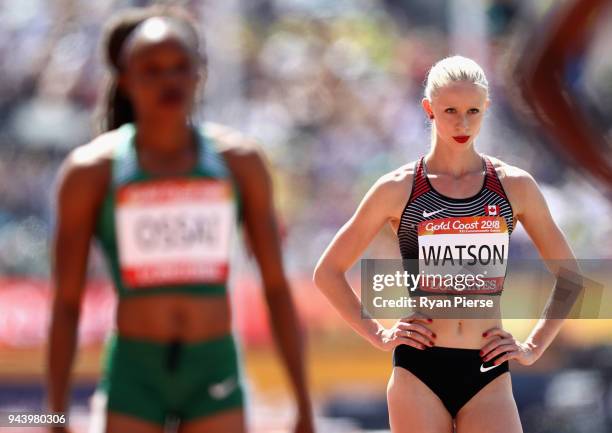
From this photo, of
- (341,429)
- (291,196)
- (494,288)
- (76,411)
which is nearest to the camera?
(494,288)

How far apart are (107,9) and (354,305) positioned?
37.0ft

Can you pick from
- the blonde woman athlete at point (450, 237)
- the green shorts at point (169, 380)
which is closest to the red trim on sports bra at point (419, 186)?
the blonde woman athlete at point (450, 237)

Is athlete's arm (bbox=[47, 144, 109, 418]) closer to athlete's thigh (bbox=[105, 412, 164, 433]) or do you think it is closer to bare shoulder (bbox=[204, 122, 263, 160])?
athlete's thigh (bbox=[105, 412, 164, 433])

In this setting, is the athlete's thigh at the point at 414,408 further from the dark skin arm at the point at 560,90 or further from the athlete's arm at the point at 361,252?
the dark skin arm at the point at 560,90

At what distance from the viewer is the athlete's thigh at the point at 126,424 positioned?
10.8 feet

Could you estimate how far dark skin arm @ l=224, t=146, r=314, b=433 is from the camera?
11.3 feet

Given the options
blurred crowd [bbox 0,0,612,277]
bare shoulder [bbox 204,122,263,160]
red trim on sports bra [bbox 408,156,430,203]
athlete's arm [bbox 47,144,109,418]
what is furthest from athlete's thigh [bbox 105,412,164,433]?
blurred crowd [bbox 0,0,612,277]

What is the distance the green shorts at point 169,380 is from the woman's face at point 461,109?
3.03 feet

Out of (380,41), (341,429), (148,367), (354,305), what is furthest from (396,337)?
(380,41)

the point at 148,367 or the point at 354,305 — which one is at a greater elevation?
the point at 354,305

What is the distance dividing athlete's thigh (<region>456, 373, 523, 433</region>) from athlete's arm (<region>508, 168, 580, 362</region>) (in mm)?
178

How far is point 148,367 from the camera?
336 cm

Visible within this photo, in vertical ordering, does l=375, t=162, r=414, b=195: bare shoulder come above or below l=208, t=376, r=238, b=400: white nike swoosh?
above

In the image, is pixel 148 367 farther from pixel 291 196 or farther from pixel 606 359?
pixel 291 196
